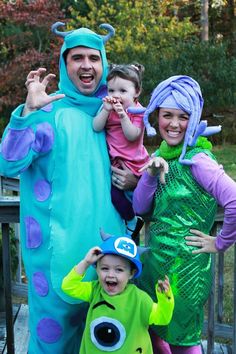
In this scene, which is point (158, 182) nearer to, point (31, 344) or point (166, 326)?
point (166, 326)

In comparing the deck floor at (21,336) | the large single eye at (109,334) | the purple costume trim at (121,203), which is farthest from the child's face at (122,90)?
the deck floor at (21,336)

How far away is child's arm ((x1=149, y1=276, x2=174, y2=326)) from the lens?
2162 mm

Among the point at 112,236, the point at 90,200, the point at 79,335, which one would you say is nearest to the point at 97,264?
the point at 112,236

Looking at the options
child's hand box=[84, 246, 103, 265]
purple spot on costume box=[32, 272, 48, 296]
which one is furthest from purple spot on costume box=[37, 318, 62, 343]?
child's hand box=[84, 246, 103, 265]

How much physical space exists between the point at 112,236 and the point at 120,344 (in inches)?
16.2

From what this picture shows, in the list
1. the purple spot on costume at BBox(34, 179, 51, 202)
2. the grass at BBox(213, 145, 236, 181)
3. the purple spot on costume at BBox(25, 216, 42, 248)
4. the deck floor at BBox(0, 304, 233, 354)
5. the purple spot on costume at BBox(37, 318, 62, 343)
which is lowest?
the deck floor at BBox(0, 304, 233, 354)

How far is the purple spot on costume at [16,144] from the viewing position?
2.21m

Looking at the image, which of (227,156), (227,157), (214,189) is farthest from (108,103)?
(227,156)

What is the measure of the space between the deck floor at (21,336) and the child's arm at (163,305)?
145 centimetres

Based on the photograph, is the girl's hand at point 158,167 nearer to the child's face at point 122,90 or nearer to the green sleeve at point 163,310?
the child's face at point 122,90

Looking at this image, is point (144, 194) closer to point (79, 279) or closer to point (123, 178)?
point (123, 178)

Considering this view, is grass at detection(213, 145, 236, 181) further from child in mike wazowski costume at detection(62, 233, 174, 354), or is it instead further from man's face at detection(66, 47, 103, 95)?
child in mike wazowski costume at detection(62, 233, 174, 354)

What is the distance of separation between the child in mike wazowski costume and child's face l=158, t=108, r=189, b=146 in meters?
0.43

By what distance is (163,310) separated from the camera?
7.14 ft
